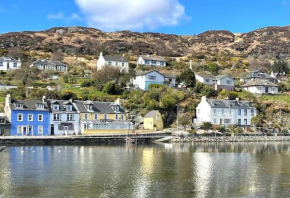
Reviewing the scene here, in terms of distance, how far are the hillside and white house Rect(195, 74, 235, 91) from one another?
170ft

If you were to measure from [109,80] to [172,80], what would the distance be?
50.6ft

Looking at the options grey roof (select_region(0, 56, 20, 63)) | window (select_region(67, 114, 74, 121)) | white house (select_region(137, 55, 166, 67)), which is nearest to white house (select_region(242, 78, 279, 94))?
white house (select_region(137, 55, 166, 67))

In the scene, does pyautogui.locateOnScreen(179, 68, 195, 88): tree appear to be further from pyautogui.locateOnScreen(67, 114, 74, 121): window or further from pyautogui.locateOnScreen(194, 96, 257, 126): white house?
pyautogui.locateOnScreen(67, 114, 74, 121): window

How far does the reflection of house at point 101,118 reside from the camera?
2650 inches

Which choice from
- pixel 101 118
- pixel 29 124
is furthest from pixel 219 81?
pixel 29 124

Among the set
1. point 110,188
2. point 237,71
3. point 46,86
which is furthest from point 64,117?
point 237,71

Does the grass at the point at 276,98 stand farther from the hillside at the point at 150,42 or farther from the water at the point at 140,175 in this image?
the hillside at the point at 150,42

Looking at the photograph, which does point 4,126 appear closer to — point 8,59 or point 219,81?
point 8,59

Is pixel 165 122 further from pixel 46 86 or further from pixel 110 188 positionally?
pixel 110 188

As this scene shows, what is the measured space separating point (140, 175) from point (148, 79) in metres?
57.1

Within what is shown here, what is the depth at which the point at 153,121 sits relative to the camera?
71.2 meters

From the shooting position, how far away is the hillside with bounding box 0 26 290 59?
141 metres

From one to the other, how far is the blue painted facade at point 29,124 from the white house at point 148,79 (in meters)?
28.9

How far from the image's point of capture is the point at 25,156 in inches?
1666
